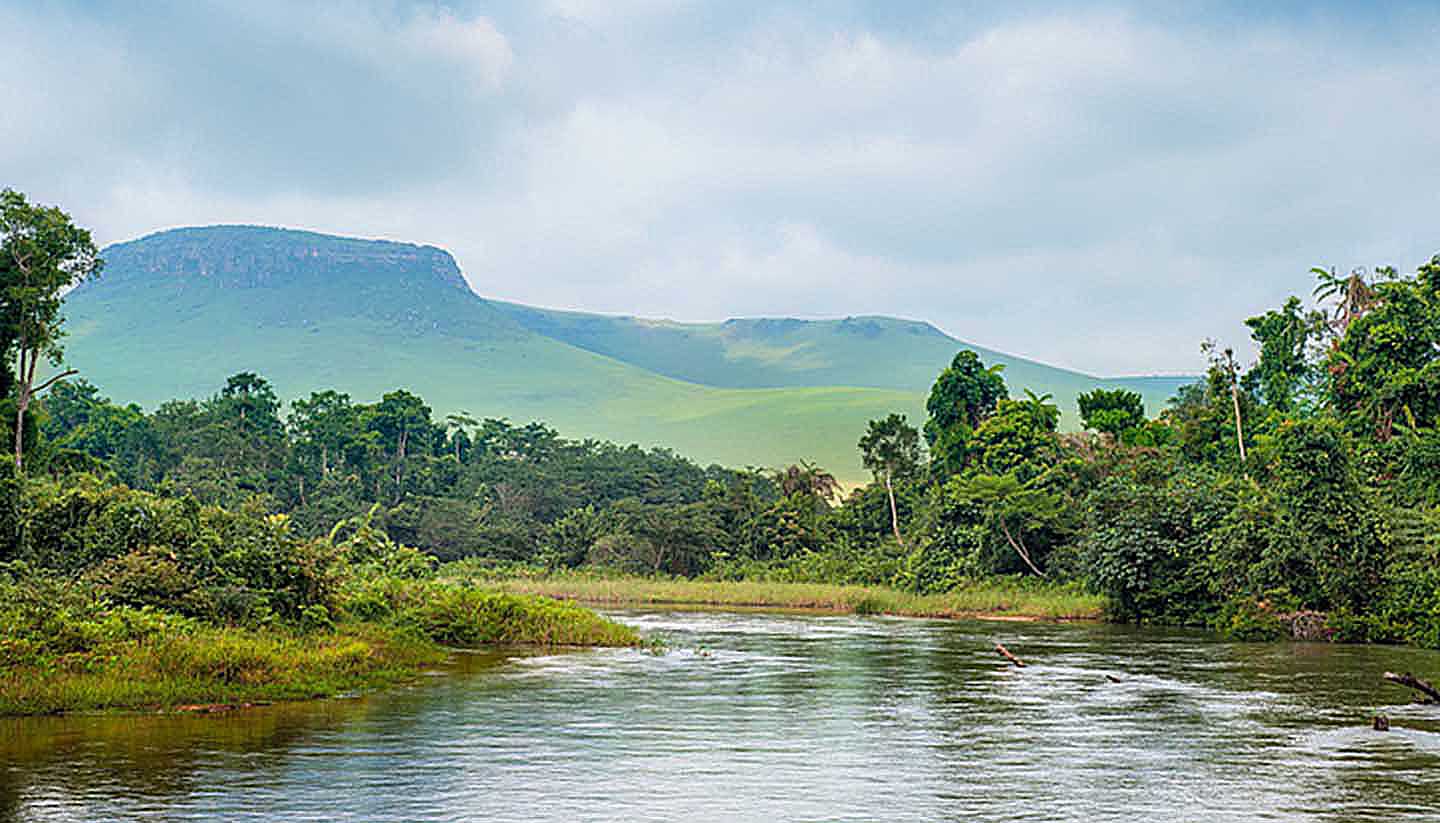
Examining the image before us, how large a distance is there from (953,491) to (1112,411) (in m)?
13.2

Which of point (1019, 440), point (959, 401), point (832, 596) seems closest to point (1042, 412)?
point (1019, 440)

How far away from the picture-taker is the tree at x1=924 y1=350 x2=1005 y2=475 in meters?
69.2

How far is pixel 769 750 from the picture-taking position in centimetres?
1730

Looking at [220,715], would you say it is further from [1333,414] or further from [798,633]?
[1333,414]

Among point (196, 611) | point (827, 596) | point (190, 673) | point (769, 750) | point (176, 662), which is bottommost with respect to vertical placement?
point (827, 596)

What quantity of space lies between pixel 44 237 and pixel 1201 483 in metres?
35.9

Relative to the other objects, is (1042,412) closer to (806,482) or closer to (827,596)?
(827,596)

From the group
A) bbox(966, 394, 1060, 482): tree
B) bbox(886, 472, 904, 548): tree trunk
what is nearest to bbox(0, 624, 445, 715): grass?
bbox(966, 394, 1060, 482): tree

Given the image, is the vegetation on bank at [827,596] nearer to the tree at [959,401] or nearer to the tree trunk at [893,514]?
the tree trunk at [893,514]

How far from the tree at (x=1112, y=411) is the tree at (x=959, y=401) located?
4.40 meters

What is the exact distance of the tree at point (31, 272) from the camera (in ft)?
125

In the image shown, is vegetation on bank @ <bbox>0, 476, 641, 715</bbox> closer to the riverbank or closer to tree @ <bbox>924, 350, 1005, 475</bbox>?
the riverbank

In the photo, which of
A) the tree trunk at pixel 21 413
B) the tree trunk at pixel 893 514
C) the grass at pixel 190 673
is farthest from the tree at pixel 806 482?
the grass at pixel 190 673

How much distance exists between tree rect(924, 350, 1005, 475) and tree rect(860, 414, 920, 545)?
297cm
